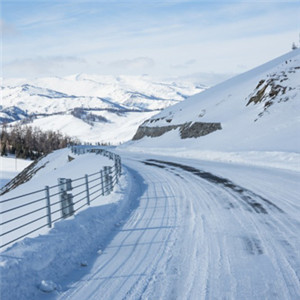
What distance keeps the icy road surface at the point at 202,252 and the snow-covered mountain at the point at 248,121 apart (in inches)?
627

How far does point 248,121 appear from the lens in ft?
132

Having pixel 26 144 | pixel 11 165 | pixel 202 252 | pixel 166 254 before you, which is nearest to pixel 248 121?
pixel 202 252

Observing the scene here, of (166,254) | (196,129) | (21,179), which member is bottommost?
(21,179)

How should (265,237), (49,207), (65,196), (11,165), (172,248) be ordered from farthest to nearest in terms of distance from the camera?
(11,165)
(65,196)
(49,207)
(265,237)
(172,248)

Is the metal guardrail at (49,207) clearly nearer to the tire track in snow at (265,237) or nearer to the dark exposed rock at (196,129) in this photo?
the tire track in snow at (265,237)

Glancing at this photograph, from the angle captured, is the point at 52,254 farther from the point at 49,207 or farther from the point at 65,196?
the point at 65,196

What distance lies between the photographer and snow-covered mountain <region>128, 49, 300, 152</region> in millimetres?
32094

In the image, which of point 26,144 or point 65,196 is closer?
point 65,196

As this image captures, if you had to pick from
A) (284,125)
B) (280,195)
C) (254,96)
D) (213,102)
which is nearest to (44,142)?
(213,102)

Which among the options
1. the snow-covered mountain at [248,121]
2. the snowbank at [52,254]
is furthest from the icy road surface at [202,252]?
the snow-covered mountain at [248,121]

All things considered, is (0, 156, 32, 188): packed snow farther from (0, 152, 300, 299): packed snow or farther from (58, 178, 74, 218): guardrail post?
(0, 152, 300, 299): packed snow

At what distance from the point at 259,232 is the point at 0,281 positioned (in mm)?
5667

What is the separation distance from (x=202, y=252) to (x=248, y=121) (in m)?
34.9

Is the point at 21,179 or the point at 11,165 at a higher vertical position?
the point at 21,179
